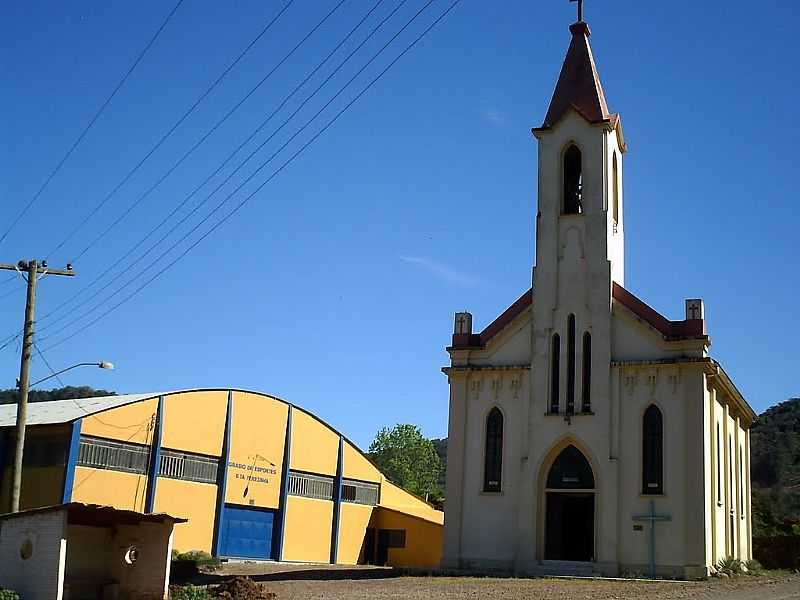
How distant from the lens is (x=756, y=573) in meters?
35.7

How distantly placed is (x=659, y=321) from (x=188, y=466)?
23.8m

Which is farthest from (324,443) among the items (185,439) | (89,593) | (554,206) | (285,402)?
(89,593)

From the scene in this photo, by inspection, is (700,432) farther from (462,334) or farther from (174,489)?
(174,489)

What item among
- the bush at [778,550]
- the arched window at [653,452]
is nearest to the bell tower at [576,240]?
the arched window at [653,452]

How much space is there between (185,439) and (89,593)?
22191 mm

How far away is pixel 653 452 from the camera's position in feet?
110

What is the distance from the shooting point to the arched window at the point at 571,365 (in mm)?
34750

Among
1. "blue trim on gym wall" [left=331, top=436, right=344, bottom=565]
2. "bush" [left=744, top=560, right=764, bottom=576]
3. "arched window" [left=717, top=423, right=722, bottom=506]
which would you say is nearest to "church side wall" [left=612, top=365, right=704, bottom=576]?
"arched window" [left=717, top=423, right=722, bottom=506]

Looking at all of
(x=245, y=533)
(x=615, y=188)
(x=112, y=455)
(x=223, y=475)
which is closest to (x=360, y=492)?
(x=245, y=533)

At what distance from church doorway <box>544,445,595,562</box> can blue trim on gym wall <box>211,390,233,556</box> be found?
62.8 feet

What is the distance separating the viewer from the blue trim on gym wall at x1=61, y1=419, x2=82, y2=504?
41031 mm

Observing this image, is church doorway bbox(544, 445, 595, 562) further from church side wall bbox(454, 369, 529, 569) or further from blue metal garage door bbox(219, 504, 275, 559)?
blue metal garage door bbox(219, 504, 275, 559)

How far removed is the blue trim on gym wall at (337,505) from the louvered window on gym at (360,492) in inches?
19.8

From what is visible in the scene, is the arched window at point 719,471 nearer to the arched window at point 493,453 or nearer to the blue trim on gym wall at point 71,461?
the arched window at point 493,453
